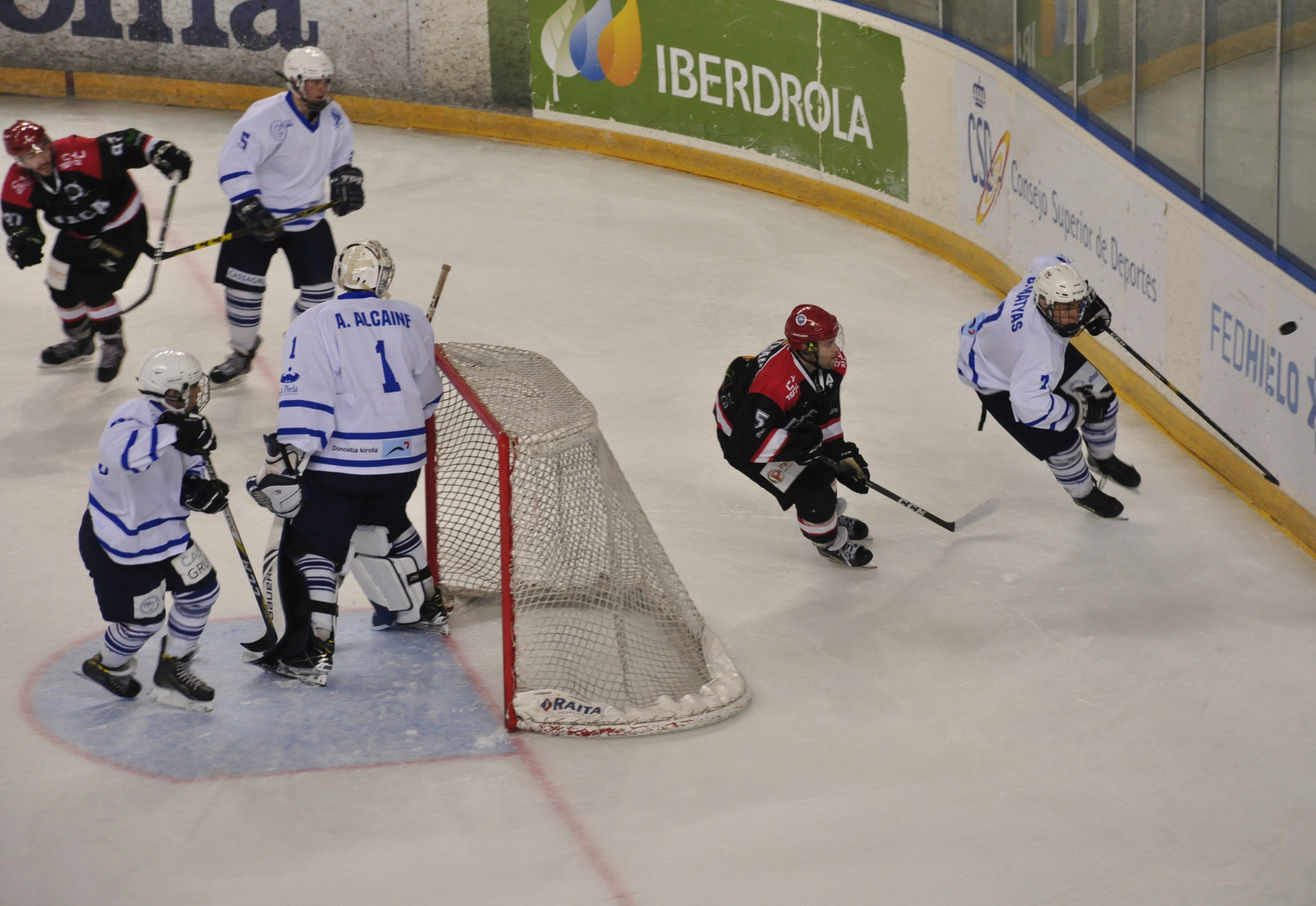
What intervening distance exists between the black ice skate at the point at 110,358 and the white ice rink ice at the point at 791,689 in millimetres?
73

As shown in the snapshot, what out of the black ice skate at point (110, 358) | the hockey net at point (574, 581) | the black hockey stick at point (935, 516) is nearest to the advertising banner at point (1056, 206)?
the black hockey stick at point (935, 516)

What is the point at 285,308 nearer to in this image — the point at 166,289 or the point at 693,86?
the point at 166,289

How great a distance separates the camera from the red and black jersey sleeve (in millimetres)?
5520

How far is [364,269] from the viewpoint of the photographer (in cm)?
401

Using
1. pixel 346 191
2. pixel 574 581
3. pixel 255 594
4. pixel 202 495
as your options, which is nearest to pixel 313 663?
pixel 255 594

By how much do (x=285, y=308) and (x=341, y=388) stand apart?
113 inches

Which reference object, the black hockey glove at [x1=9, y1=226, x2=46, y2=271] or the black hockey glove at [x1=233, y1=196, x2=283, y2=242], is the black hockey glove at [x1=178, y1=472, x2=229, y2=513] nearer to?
the black hockey glove at [x1=233, y1=196, x2=283, y2=242]

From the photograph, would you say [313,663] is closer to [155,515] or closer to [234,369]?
[155,515]

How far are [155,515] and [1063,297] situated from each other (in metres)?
2.61

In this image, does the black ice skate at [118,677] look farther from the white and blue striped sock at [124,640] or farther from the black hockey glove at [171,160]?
the black hockey glove at [171,160]

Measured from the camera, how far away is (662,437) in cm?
567

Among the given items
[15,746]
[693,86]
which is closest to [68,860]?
[15,746]

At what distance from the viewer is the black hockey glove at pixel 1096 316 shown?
15.7 feet

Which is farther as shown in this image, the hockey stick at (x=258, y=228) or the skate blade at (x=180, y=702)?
the hockey stick at (x=258, y=228)
